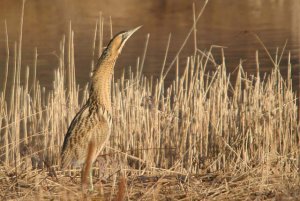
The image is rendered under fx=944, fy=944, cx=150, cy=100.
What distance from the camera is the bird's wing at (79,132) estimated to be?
5.33m

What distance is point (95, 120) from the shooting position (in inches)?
210

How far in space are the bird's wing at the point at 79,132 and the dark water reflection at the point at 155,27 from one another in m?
5.91

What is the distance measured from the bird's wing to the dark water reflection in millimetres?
5911

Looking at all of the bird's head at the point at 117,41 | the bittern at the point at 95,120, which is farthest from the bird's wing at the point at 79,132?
the bird's head at the point at 117,41

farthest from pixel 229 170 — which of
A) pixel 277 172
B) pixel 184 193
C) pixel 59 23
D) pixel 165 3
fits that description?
pixel 165 3

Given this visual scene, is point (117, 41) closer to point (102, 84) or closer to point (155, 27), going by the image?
point (102, 84)

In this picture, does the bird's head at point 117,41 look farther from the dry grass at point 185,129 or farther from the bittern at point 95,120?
the dry grass at point 185,129

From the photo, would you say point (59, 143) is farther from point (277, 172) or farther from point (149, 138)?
point (277, 172)

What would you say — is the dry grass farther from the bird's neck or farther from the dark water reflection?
the dark water reflection

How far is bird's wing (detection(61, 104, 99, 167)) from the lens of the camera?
5328 millimetres

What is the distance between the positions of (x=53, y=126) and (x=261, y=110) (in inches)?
58.8

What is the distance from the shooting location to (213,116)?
673 cm

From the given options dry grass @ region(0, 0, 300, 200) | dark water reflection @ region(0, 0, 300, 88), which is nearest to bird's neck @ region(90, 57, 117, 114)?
dry grass @ region(0, 0, 300, 200)

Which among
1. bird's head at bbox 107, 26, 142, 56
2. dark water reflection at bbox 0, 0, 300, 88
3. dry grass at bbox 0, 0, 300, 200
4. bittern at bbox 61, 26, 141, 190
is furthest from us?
dark water reflection at bbox 0, 0, 300, 88
